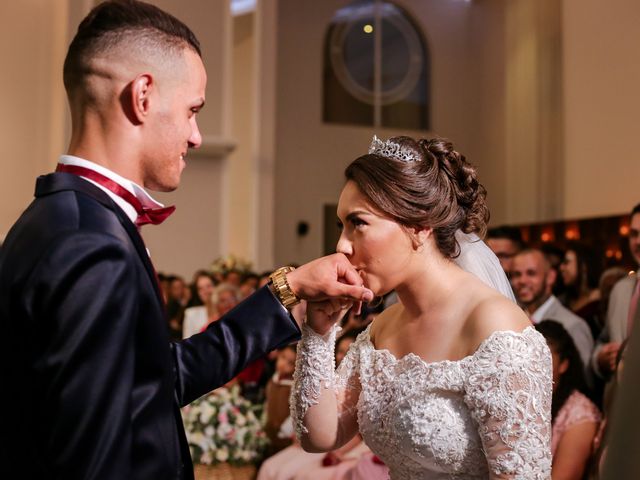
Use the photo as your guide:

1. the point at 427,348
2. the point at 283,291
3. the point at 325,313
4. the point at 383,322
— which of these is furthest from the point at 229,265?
the point at 283,291

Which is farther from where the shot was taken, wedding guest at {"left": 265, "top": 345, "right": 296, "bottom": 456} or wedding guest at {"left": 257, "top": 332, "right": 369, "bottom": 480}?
wedding guest at {"left": 265, "top": 345, "right": 296, "bottom": 456}

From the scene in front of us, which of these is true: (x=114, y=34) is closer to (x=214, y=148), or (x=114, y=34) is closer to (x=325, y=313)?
(x=325, y=313)

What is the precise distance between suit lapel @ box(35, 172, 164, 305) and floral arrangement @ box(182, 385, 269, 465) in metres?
3.70

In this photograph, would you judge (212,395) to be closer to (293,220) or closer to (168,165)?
(168,165)

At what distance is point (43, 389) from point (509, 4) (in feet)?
44.6

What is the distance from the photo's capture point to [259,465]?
18.1 ft

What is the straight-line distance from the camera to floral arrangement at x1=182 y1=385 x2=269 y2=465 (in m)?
5.17

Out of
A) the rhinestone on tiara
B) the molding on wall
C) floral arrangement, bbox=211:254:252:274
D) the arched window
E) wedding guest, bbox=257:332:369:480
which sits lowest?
wedding guest, bbox=257:332:369:480

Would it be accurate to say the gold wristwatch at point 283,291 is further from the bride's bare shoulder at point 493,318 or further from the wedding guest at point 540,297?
the wedding guest at point 540,297

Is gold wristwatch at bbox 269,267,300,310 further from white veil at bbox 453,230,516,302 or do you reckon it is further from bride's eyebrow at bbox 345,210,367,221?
white veil at bbox 453,230,516,302

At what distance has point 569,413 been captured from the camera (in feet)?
14.1

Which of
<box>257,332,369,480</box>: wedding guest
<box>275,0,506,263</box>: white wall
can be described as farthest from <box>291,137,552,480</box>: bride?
<box>275,0,506,263</box>: white wall

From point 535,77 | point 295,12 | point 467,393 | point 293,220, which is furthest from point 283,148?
point 467,393

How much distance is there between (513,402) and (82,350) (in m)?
1.24
